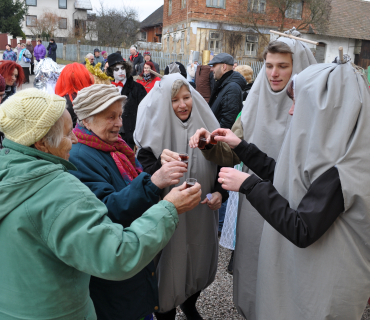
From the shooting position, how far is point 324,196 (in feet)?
4.75

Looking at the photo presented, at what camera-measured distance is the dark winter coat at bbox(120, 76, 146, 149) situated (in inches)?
218

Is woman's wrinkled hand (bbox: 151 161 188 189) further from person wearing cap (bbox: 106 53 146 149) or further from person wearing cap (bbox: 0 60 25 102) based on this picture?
person wearing cap (bbox: 0 60 25 102)

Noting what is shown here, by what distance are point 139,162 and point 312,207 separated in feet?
4.50

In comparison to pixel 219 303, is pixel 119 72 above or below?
above

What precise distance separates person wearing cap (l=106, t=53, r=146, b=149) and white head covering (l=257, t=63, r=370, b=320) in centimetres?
421

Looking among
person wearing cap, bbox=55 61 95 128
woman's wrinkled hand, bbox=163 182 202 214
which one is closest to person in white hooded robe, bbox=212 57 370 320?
Result: woman's wrinkled hand, bbox=163 182 202 214

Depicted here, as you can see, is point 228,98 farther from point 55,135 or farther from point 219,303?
point 55,135

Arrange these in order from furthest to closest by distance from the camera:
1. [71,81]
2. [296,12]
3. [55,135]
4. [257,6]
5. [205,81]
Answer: [296,12] < [257,6] < [205,81] < [71,81] < [55,135]

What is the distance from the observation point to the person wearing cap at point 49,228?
120 cm

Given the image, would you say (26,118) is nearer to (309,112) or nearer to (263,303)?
(309,112)


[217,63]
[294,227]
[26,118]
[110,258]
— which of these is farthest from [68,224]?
[217,63]

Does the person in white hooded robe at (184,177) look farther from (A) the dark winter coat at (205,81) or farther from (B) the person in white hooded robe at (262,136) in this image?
(A) the dark winter coat at (205,81)

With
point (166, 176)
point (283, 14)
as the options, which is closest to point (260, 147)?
point (166, 176)

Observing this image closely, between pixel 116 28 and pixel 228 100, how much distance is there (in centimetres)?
2856
